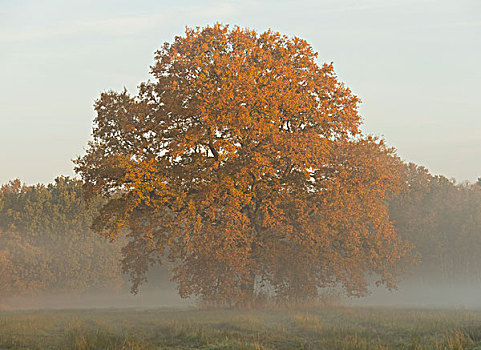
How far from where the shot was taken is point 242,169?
1020 inches

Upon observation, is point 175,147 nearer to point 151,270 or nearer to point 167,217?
point 167,217

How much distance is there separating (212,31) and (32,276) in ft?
144

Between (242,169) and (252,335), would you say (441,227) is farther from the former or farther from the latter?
(252,335)

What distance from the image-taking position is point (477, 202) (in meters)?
57.8

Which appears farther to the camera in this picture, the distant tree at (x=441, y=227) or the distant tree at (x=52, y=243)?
the distant tree at (x=52, y=243)

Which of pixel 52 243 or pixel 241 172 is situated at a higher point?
pixel 241 172

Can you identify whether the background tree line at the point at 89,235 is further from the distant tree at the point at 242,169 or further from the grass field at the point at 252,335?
the grass field at the point at 252,335

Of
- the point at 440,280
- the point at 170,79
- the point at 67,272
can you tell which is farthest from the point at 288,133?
the point at 67,272

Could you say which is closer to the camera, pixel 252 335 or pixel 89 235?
pixel 252 335

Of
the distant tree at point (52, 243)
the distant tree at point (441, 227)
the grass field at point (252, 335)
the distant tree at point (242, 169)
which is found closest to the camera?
the grass field at point (252, 335)

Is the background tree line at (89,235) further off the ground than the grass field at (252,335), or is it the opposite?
the background tree line at (89,235)

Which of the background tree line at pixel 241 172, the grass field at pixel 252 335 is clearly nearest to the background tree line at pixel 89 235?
the background tree line at pixel 241 172

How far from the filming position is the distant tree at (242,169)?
2656 cm

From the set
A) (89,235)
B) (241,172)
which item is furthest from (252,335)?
(89,235)
